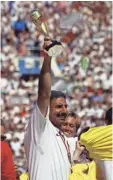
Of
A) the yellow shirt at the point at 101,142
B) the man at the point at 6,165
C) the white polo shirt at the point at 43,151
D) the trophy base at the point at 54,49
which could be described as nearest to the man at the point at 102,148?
the yellow shirt at the point at 101,142

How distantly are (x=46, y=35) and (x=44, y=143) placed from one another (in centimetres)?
54

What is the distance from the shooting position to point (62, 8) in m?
21.5

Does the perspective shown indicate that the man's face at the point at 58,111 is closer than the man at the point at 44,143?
No

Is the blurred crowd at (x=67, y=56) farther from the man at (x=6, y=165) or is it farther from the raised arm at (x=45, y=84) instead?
the raised arm at (x=45, y=84)

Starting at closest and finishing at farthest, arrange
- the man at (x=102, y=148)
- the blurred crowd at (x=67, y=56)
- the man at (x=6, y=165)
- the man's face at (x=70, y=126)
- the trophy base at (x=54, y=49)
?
the man at (x=102, y=148) < the trophy base at (x=54, y=49) < the man at (x=6, y=165) < the man's face at (x=70, y=126) < the blurred crowd at (x=67, y=56)

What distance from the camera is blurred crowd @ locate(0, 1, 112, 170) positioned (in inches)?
618

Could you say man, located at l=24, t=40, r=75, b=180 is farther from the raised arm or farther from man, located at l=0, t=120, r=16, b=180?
man, located at l=0, t=120, r=16, b=180

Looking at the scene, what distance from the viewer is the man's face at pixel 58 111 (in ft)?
12.6

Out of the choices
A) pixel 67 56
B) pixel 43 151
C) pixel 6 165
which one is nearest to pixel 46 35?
pixel 43 151

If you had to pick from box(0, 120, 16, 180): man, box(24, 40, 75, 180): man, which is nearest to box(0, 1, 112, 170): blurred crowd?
box(0, 120, 16, 180): man

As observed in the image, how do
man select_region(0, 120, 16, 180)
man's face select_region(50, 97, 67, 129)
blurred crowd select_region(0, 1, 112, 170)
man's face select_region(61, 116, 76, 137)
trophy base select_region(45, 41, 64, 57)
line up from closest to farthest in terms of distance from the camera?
1. trophy base select_region(45, 41, 64, 57)
2. man's face select_region(50, 97, 67, 129)
3. man select_region(0, 120, 16, 180)
4. man's face select_region(61, 116, 76, 137)
5. blurred crowd select_region(0, 1, 112, 170)

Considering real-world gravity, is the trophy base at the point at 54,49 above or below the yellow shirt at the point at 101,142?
above

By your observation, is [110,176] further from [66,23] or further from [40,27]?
[66,23]

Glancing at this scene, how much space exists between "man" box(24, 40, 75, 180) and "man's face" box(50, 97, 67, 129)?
0.53 feet
